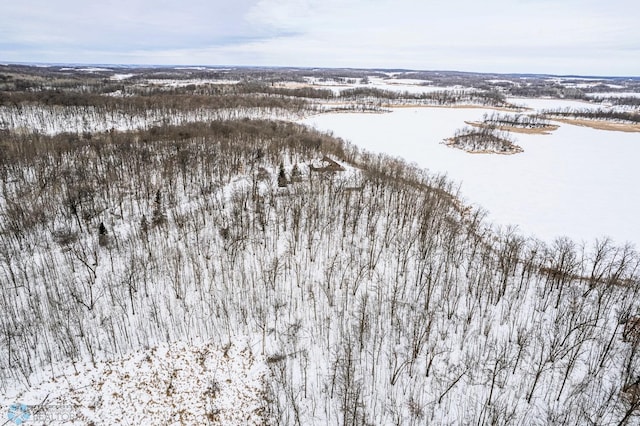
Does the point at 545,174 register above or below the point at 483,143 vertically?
below

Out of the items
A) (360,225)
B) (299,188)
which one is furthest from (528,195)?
(299,188)

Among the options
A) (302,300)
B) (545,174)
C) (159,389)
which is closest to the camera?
(159,389)

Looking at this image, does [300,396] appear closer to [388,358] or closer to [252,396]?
Result: [252,396]

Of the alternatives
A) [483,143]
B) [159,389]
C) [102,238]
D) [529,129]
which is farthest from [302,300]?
[529,129]

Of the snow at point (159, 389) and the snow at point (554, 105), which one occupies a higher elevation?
the snow at point (554, 105)

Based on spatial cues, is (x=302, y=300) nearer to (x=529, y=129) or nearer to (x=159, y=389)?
(x=159, y=389)

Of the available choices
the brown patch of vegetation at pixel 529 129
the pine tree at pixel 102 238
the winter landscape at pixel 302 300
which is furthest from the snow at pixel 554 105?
the pine tree at pixel 102 238

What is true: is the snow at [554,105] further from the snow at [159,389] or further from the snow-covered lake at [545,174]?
the snow at [159,389]

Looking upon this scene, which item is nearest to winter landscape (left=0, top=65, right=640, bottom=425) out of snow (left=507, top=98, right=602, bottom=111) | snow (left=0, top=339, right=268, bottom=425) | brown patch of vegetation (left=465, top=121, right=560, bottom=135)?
snow (left=0, top=339, right=268, bottom=425)
